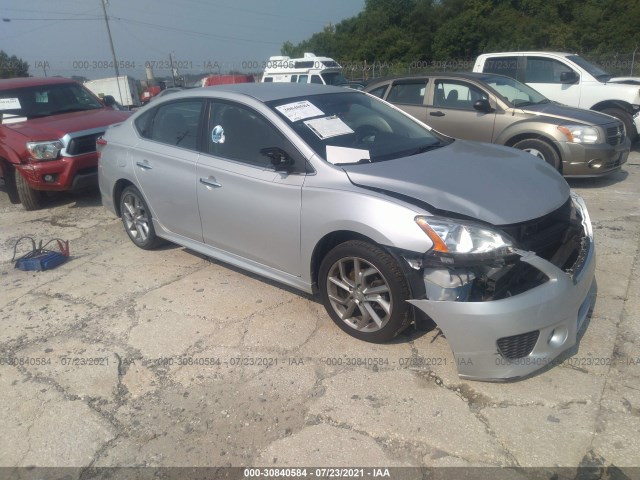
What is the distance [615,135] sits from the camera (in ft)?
22.4

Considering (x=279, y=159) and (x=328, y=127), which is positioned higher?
(x=328, y=127)

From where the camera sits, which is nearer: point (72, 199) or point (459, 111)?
point (459, 111)

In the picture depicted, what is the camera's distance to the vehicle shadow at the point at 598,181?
23.3ft

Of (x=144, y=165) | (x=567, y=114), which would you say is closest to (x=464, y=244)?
(x=144, y=165)

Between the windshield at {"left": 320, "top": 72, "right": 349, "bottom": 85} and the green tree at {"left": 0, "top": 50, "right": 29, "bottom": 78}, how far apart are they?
3165cm

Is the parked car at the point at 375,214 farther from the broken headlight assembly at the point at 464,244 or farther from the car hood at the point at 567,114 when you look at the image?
the car hood at the point at 567,114

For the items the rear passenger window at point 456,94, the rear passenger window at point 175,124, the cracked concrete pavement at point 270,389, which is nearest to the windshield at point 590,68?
the rear passenger window at point 456,94

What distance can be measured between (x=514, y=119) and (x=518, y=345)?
5.03 m

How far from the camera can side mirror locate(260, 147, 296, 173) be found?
3.51 metres

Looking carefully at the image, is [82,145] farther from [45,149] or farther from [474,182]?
[474,182]

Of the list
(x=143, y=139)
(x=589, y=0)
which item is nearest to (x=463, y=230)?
(x=143, y=139)

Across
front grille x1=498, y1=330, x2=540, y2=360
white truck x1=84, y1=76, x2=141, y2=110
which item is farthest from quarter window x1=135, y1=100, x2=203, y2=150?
white truck x1=84, y1=76, x2=141, y2=110

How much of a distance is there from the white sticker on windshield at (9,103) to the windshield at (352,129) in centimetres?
532

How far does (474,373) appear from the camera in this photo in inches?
112
